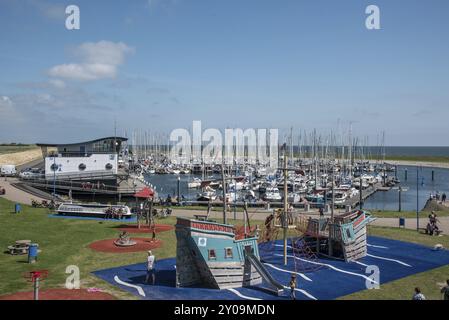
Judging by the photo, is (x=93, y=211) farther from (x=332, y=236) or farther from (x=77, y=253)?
(x=332, y=236)

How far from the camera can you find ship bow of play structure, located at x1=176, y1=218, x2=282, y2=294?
68.0ft

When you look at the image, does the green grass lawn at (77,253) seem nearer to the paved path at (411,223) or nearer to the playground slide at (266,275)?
the paved path at (411,223)

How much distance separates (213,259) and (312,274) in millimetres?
7015

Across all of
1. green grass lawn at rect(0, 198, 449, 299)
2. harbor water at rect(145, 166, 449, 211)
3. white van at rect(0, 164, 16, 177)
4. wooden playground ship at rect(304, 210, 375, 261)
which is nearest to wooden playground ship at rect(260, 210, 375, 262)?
wooden playground ship at rect(304, 210, 375, 261)

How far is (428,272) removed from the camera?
80.8ft

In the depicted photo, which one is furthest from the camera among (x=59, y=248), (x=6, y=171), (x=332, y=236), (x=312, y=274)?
(x=6, y=171)

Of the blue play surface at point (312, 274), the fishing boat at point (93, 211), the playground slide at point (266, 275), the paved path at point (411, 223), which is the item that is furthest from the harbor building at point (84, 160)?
the playground slide at point (266, 275)

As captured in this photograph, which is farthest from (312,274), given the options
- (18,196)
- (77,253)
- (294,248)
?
(18,196)

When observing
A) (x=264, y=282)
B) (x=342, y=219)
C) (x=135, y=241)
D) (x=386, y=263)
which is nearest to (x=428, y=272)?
(x=386, y=263)

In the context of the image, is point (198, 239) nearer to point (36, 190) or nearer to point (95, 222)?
point (95, 222)

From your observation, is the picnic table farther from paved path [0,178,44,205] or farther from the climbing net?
paved path [0,178,44,205]

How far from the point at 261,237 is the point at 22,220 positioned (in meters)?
23.3

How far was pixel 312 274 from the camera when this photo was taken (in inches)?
953

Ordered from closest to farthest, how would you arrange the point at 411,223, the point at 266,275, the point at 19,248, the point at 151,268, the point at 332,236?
the point at 266,275
the point at 151,268
the point at 19,248
the point at 332,236
the point at 411,223
